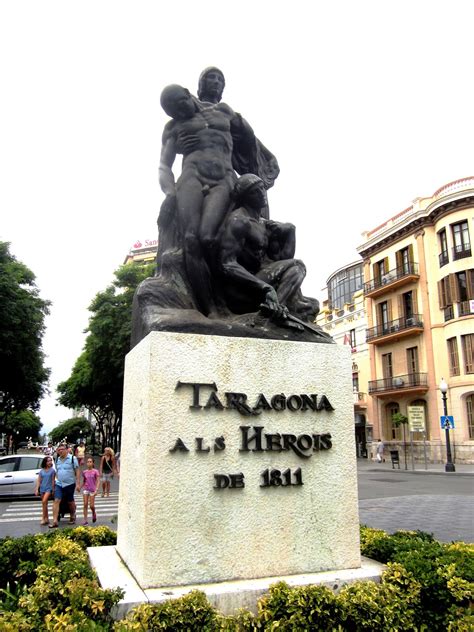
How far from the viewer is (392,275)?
1560 inches

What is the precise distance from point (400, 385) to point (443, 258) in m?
9.09

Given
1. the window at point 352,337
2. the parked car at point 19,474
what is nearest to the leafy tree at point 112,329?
the parked car at point 19,474

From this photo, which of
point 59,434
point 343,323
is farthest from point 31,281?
point 59,434

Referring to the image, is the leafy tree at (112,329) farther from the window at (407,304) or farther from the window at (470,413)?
the window at (470,413)

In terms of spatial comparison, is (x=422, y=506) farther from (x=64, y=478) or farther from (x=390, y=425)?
(x=390, y=425)

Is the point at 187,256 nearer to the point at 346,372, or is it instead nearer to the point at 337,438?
the point at 346,372

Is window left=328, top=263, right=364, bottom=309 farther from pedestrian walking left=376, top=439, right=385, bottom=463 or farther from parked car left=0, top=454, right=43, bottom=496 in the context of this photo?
parked car left=0, top=454, right=43, bottom=496

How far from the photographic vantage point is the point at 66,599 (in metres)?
3.31

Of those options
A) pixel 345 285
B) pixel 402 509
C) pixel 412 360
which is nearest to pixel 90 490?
pixel 402 509

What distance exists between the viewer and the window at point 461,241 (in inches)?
1321

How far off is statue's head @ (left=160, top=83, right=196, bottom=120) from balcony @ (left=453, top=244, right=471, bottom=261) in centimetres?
3186

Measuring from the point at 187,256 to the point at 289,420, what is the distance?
1610 mm

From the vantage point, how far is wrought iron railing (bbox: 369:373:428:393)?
118 ft

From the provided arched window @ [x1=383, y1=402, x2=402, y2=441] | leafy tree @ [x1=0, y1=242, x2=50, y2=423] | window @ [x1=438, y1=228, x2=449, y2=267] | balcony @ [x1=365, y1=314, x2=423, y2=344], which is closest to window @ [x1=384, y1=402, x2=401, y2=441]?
arched window @ [x1=383, y1=402, x2=402, y2=441]
